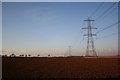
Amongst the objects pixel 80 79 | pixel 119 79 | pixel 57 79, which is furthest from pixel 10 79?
pixel 119 79

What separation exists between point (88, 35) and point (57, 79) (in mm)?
25659

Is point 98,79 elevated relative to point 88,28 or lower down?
lower down

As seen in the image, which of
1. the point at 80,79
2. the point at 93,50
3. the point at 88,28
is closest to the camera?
the point at 80,79

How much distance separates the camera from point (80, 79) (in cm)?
1244

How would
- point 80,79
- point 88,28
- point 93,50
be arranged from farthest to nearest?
point 93,50 → point 88,28 → point 80,79

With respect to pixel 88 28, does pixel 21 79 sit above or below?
below

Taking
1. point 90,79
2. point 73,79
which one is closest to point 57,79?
point 73,79

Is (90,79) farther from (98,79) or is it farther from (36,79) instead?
(36,79)

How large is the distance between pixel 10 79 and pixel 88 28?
25.0m

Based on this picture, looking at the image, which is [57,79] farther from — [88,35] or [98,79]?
[88,35]

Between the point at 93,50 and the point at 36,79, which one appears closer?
the point at 36,79

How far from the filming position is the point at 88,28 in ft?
121

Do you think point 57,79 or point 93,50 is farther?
point 93,50

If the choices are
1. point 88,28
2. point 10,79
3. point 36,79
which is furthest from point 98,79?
point 88,28
